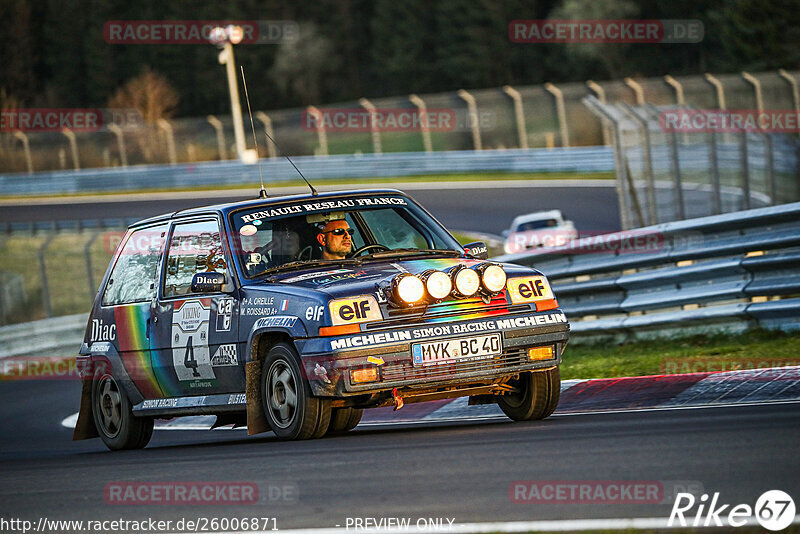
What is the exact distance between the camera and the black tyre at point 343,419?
8203 millimetres

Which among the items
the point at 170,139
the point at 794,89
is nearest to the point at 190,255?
the point at 794,89

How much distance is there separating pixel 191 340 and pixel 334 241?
1.19m

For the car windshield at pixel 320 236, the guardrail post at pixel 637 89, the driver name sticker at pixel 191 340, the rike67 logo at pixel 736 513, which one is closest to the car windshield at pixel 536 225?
the guardrail post at pixel 637 89

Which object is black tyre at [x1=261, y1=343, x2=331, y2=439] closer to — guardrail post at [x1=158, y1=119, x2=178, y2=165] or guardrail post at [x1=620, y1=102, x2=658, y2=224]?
guardrail post at [x1=620, y1=102, x2=658, y2=224]

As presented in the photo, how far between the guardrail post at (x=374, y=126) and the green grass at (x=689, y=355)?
28852 mm

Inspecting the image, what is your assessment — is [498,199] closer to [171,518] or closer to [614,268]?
[614,268]

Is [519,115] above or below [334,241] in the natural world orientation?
above

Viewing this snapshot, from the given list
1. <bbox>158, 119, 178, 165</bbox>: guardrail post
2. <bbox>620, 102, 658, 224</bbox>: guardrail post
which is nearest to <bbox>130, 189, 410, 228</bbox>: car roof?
<bbox>620, 102, 658, 224</bbox>: guardrail post

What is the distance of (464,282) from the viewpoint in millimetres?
7719

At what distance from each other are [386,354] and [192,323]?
189 centimetres

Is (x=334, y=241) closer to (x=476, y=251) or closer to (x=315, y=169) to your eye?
(x=476, y=251)

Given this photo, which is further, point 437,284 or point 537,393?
point 537,393

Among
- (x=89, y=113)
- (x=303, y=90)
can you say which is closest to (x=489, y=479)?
(x=89, y=113)

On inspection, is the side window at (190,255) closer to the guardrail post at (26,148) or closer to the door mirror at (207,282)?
the door mirror at (207,282)
